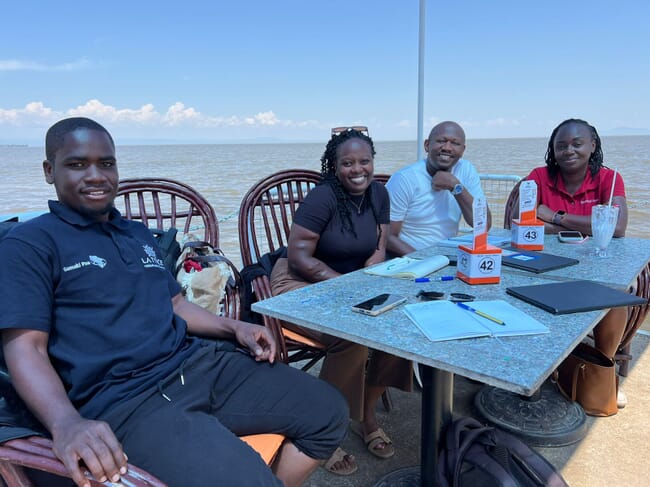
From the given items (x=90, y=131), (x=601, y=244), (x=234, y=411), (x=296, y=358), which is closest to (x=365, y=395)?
(x=296, y=358)

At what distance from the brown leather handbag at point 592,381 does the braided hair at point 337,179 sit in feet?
3.79

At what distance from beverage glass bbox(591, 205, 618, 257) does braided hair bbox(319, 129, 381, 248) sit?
1.00 metres

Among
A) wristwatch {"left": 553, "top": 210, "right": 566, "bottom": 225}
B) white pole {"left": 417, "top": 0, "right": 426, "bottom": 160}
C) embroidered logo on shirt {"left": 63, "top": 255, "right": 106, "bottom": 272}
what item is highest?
white pole {"left": 417, "top": 0, "right": 426, "bottom": 160}

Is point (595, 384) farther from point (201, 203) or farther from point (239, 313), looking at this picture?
point (201, 203)

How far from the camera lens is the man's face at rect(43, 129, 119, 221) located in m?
1.38

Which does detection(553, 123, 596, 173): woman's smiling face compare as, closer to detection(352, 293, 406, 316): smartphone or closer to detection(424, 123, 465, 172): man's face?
detection(424, 123, 465, 172): man's face

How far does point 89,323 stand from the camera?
1.26 m

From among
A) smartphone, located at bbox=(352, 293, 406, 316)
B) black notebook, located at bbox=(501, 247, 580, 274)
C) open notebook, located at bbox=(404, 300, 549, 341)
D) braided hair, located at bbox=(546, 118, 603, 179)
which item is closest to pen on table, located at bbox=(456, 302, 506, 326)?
open notebook, located at bbox=(404, 300, 549, 341)

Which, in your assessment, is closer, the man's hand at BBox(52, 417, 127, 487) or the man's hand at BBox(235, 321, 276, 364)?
the man's hand at BBox(52, 417, 127, 487)

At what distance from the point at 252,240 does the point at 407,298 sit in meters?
1.30

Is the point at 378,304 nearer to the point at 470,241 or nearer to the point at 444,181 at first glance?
the point at 470,241

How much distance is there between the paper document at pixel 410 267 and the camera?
1728mm

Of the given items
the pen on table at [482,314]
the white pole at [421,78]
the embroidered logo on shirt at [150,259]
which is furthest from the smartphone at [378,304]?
the white pole at [421,78]

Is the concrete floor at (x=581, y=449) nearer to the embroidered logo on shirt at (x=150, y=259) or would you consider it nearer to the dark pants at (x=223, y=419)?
the dark pants at (x=223, y=419)
